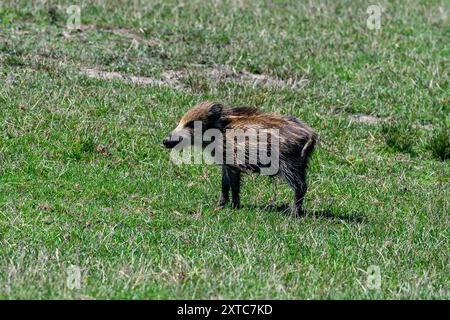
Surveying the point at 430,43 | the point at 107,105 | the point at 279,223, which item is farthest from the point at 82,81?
the point at 430,43

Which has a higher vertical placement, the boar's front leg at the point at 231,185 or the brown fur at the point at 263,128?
the brown fur at the point at 263,128

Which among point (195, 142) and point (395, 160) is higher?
point (195, 142)

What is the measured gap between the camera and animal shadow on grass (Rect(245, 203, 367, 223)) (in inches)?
413

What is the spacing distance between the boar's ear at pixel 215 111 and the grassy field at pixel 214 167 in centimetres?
89

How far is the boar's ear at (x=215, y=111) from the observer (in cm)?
1053

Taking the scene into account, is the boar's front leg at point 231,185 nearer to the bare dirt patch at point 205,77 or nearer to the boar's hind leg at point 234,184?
the boar's hind leg at point 234,184

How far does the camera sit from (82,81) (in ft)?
45.1

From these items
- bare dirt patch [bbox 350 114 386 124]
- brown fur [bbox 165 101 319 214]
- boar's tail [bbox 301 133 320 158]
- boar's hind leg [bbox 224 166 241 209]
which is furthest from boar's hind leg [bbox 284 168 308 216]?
bare dirt patch [bbox 350 114 386 124]

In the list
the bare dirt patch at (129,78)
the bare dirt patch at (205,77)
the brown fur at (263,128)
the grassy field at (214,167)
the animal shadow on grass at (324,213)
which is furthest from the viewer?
the bare dirt patch at (205,77)

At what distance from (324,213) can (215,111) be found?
1530 millimetres

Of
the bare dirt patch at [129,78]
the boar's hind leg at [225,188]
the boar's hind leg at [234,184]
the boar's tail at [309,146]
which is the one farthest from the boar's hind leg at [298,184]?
the bare dirt patch at [129,78]

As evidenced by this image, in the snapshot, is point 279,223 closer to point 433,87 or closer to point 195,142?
point 195,142

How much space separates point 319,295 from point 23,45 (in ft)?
28.0

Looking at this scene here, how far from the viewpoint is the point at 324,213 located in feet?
35.2
